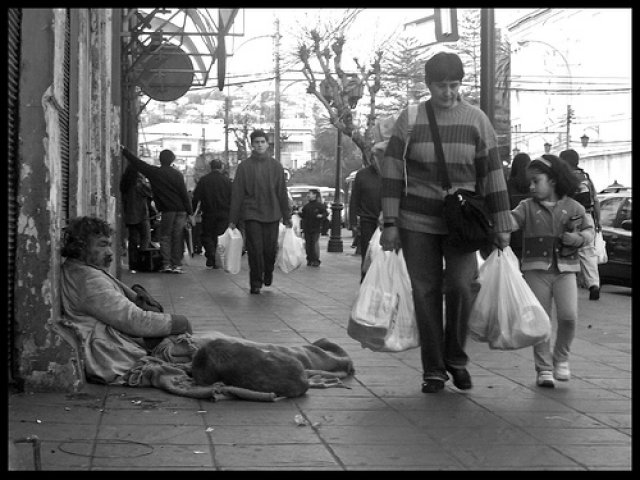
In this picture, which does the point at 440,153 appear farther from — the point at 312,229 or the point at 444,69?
the point at 312,229

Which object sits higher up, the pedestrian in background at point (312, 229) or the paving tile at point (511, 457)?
the pedestrian in background at point (312, 229)

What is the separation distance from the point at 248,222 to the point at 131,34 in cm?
619

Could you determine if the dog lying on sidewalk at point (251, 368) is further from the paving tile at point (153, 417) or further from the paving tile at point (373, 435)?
the paving tile at point (373, 435)

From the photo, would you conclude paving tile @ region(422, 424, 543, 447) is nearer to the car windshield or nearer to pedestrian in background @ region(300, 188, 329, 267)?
the car windshield

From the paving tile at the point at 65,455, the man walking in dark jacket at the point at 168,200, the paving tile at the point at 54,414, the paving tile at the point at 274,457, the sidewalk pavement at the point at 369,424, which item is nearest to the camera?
the paving tile at the point at 65,455

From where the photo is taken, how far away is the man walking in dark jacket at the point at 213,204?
1986cm

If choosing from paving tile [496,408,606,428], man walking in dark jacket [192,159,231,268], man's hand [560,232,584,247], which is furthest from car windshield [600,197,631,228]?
paving tile [496,408,606,428]

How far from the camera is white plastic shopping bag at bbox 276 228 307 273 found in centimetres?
1577

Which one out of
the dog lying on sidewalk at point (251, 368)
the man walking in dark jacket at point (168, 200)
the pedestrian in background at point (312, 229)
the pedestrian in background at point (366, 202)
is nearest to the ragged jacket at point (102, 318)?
the dog lying on sidewalk at point (251, 368)

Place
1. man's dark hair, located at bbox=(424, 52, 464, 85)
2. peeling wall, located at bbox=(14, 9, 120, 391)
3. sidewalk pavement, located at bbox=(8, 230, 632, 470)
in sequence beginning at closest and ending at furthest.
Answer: sidewalk pavement, located at bbox=(8, 230, 632, 470) → peeling wall, located at bbox=(14, 9, 120, 391) → man's dark hair, located at bbox=(424, 52, 464, 85)

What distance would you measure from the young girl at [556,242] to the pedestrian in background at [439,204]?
534mm

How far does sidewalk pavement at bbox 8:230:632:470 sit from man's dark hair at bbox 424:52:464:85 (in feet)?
5.89

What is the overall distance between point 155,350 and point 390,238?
1677 mm

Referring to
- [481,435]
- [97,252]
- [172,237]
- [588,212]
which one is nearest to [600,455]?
[481,435]
